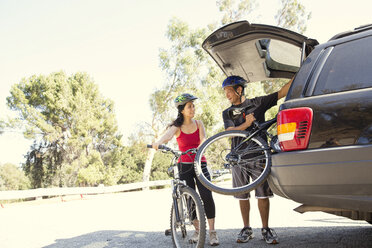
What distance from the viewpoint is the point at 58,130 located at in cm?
3328

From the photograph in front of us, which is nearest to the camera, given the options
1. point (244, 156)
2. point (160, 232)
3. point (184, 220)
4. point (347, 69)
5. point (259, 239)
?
point (347, 69)

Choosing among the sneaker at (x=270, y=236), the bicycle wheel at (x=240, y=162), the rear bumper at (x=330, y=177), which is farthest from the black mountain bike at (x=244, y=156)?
the sneaker at (x=270, y=236)

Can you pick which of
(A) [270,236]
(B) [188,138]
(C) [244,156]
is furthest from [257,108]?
(A) [270,236]

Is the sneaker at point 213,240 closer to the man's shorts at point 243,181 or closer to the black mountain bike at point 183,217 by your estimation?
the black mountain bike at point 183,217

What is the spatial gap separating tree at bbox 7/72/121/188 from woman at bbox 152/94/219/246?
28.3 m

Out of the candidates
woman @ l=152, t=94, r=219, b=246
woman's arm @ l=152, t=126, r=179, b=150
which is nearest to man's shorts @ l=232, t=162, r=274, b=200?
woman @ l=152, t=94, r=219, b=246

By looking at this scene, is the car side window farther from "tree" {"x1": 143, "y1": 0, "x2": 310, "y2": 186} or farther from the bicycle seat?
"tree" {"x1": 143, "y1": 0, "x2": 310, "y2": 186}

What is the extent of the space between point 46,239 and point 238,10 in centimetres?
2725

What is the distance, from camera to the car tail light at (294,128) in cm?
257

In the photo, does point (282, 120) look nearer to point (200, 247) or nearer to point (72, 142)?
point (200, 247)

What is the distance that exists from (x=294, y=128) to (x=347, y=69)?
574 millimetres

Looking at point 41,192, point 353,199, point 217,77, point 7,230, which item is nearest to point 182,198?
point 353,199

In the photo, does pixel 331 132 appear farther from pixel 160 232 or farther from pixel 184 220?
pixel 160 232

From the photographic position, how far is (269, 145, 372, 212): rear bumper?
7.63ft
